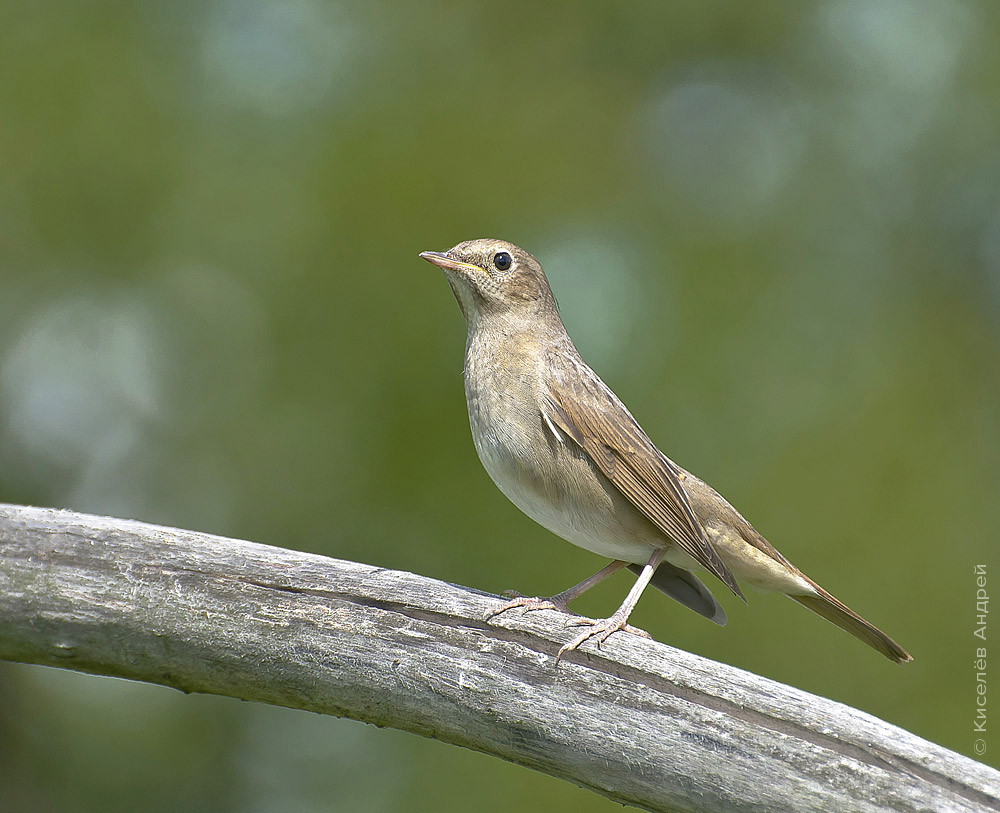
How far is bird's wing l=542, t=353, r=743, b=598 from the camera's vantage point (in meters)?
3.96

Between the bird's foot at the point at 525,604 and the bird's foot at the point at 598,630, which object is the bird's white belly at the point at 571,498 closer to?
the bird's foot at the point at 525,604

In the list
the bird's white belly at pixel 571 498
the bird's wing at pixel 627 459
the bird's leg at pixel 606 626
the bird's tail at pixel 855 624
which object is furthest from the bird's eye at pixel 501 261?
the bird's tail at pixel 855 624

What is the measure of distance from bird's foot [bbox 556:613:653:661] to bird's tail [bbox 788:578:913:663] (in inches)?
40.2

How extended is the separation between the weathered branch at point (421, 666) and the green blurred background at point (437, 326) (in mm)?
3075

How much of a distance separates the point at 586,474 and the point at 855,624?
1.38 m

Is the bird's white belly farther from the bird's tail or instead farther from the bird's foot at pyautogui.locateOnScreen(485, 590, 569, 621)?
the bird's tail

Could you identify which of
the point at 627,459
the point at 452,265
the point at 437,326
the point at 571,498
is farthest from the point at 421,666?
the point at 437,326

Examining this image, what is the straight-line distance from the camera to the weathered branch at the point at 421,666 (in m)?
2.91

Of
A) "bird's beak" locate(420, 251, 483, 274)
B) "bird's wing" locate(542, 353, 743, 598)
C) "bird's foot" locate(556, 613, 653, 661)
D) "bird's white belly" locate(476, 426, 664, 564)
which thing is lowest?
"bird's foot" locate(556, 613, 653, 661)

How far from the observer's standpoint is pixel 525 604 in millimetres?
3604

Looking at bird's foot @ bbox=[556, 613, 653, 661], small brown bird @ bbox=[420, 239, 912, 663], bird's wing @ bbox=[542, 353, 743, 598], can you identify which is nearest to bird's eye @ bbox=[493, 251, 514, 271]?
small brown bird @ bbox=[420, 239, 912, 663]

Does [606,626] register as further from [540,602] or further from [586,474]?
[586,474]

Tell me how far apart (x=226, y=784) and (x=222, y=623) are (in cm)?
397

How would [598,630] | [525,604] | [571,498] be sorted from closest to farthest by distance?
[598,630]
[525,604]
[571,498]
